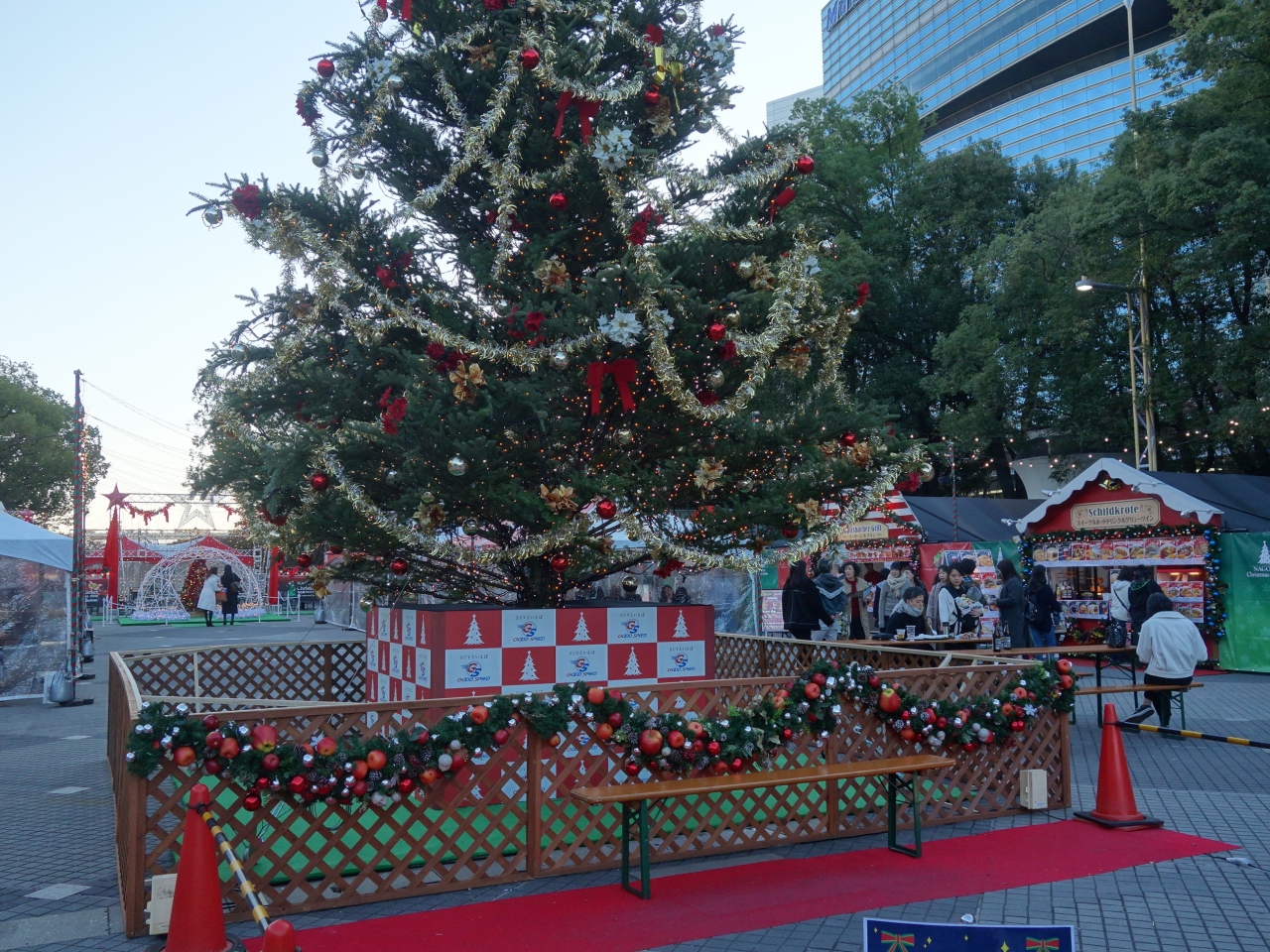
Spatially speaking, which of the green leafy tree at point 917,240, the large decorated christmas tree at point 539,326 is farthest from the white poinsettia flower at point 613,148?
the green leafy tree at point 917,240

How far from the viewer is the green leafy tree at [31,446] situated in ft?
166

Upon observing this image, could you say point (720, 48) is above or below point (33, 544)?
above

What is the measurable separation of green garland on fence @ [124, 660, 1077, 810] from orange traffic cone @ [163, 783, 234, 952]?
1.81 feet

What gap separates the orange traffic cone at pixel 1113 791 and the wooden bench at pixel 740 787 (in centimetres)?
136

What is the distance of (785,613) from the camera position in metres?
14.4

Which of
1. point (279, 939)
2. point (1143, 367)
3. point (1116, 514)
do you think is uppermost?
point (1143, 367)

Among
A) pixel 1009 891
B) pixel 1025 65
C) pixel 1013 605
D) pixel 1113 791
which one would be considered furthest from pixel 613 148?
pixel 1025 65

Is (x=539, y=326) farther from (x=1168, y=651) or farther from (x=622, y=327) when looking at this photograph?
(x=1168, y=651)

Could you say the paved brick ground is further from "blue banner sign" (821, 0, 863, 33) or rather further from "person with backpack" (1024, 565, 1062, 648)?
"blue banner sign" (821, 0, 863, 33)

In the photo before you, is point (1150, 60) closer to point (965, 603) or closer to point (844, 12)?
point (965, 603)

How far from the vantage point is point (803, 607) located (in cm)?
1408

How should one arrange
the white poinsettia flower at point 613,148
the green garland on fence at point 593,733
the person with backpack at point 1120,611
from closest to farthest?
1. the green garland on fence at point 593,733
2. the white poinsettia flower at point 613,148
3. the person with backpack at point 1120,611

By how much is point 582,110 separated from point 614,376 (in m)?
2.35

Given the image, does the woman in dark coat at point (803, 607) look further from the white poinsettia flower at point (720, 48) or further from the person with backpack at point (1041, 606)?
the white poinsettia flower at point (720, 48)
